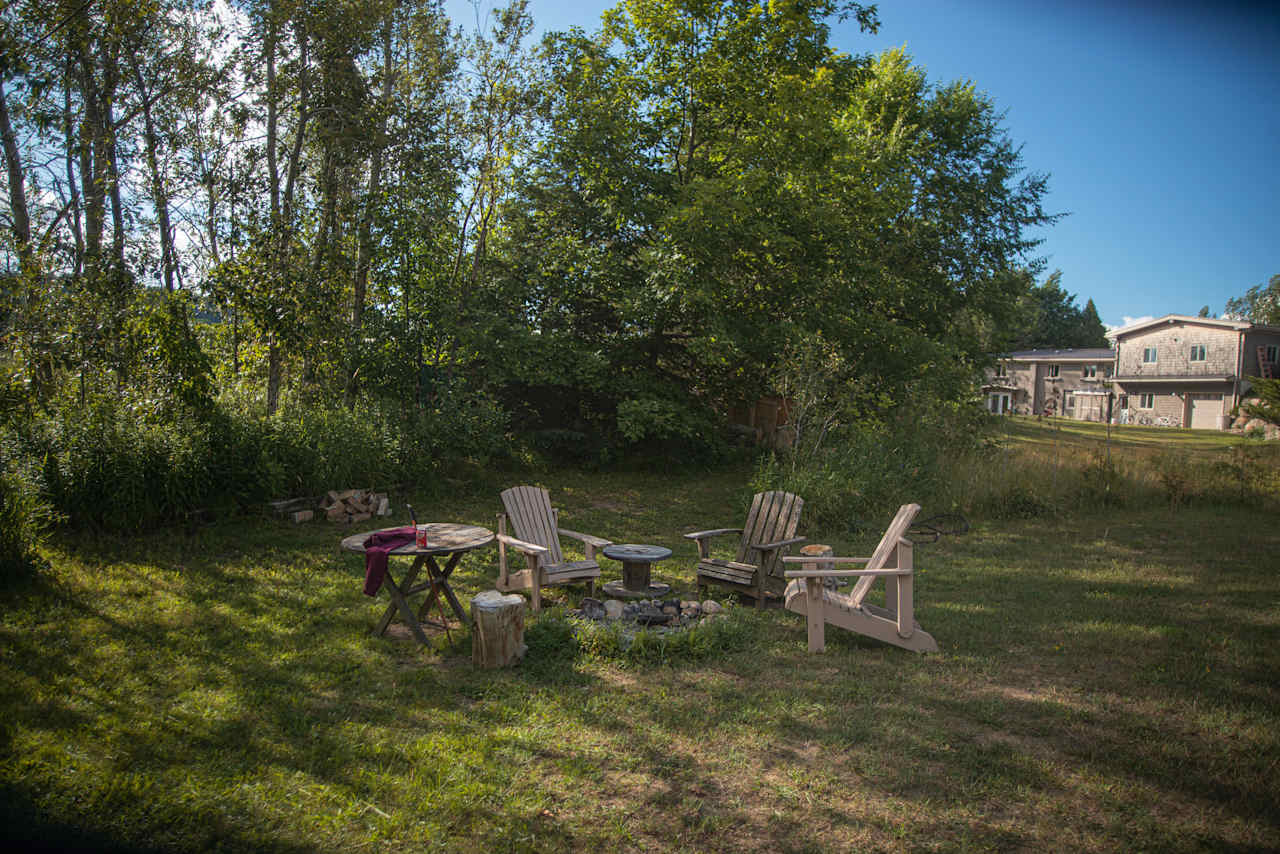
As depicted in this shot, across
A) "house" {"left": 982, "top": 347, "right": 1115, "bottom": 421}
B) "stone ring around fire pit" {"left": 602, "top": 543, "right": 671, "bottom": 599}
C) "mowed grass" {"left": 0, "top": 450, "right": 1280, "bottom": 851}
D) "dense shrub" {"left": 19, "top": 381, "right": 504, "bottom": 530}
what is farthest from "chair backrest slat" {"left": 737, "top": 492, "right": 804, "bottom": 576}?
"house" {"left": 982, "top": 347, "right": 1115, "bottom": 421}

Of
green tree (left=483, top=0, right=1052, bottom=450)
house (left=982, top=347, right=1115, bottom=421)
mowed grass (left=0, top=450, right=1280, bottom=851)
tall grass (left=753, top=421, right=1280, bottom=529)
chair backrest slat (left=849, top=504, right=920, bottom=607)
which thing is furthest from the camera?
house (left=982, top=347, right=1115, bottom=421)

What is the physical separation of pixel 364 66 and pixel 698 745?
1124cm

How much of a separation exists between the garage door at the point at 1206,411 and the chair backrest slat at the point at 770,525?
2677 cm

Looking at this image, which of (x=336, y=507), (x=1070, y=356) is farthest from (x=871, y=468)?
(x=1070, y=356)

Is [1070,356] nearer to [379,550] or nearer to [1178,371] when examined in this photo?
[1178,371]

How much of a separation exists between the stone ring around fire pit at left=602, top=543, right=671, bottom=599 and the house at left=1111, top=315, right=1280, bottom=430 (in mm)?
21417

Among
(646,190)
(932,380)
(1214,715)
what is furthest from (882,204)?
(1214,715)

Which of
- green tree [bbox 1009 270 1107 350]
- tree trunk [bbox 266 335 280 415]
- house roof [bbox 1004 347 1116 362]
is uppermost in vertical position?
green tree [bbox 1009 270 1107 350]

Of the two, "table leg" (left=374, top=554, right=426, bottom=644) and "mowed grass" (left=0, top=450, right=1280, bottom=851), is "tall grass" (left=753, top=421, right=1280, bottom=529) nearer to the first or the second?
"mowed grass" (left=0, top=450, right=1280, bottom=851)

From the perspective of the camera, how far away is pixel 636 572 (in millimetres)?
5598

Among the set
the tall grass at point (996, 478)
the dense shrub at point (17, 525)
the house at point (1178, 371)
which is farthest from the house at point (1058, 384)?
the dense shrub at point (17, 525)

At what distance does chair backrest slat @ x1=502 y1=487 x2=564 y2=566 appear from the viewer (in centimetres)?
571

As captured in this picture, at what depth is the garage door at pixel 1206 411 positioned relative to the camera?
25516 millimetres

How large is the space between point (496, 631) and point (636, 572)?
5.64ft
